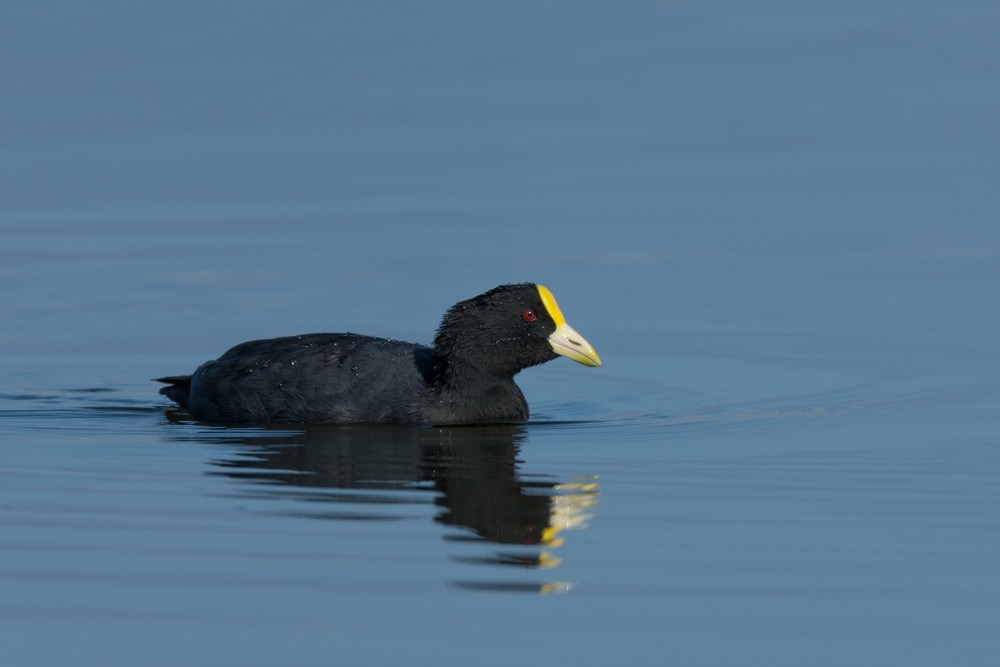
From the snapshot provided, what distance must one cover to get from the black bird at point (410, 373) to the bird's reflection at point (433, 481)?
14cm

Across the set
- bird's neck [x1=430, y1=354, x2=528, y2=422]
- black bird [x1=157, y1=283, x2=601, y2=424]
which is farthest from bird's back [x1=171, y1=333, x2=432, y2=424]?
bird's neck [x1=430, y1=354, x2=528, y2=422]

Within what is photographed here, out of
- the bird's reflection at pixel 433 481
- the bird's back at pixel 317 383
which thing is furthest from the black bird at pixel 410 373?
the bird's reflection at pixel 433 481

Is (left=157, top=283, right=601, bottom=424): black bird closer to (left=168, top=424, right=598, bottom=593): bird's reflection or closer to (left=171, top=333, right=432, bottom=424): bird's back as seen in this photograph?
(left=171, top=333, right=432, bottom=424): bird's back

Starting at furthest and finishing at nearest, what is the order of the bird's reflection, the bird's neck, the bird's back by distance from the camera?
the bird's neck → the bird's back → the bird's reflection

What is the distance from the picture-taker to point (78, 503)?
909cm

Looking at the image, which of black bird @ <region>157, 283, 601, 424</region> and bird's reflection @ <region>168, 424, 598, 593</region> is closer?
bird's reflection @ <region>168, 424, 598, 593</region>

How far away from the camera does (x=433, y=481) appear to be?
32.1 feet

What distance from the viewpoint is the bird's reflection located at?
8516 mm

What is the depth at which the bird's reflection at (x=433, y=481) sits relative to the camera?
27.9ft

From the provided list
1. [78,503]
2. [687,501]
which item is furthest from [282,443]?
[687,501]

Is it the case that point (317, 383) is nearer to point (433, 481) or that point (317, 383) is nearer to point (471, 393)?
point (471, 393)

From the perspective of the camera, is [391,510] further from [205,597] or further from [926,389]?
[926,389]

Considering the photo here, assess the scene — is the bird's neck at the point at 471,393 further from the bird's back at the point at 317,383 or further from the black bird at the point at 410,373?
the bird's back at the point at 317,383

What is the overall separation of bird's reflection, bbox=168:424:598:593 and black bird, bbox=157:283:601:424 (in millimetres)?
135
